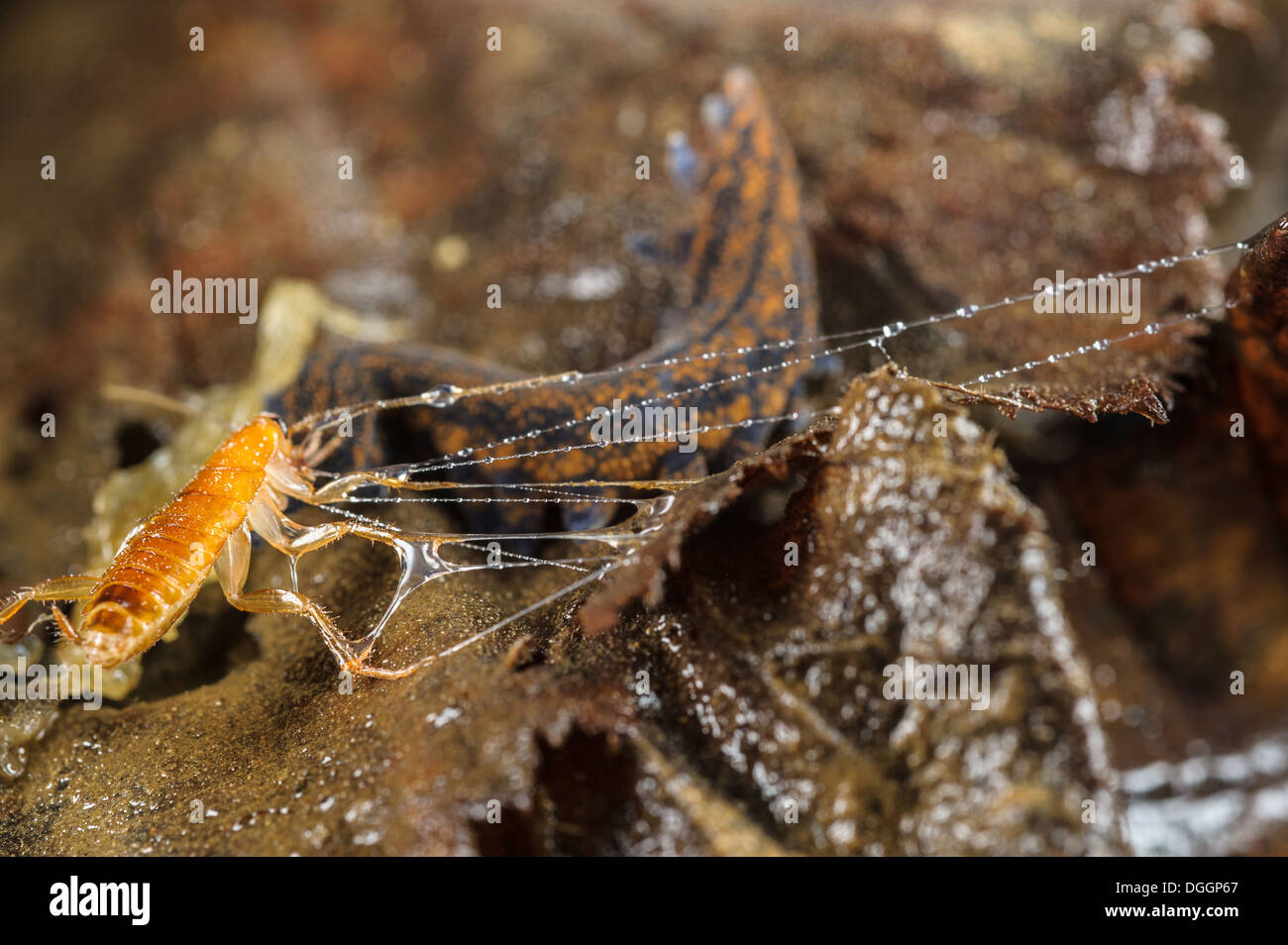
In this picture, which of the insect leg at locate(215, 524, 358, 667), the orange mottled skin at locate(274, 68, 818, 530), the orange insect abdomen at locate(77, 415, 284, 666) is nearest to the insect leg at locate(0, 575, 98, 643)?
the orange insect abdomen at locate(77, 415, 284, 666)

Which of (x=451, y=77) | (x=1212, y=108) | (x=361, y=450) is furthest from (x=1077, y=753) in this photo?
(x=451, y=77)

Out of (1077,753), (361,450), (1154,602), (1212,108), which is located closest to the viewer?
(1077,753)

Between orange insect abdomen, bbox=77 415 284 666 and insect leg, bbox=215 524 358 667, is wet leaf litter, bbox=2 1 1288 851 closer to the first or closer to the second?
insect leg, bbox=215 524 358 667

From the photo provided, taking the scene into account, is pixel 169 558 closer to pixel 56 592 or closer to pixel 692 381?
pixel 56 592

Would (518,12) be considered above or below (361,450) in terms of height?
above

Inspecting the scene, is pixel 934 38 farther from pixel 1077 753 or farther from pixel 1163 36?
pixel 1077 753

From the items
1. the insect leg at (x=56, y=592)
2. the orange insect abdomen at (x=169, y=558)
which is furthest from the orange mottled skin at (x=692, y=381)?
the insect leg at (x=56, y=592)

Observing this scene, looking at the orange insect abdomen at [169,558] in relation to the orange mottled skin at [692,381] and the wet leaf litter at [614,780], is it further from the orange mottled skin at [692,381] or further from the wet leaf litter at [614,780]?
the wet leaf litter at [614,780]

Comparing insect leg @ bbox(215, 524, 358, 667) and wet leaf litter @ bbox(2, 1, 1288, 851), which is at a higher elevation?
insect leg @ bbox(215, 524, 358, 667)
